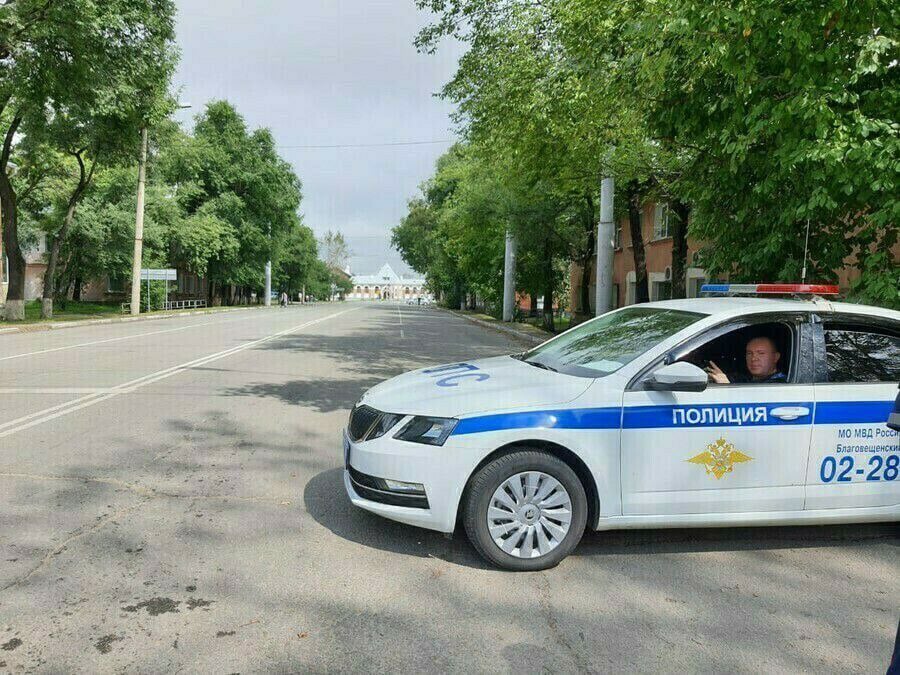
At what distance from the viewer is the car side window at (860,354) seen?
4.49 m

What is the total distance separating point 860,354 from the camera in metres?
4.57

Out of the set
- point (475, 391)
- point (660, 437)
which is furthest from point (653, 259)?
point (475, 391)

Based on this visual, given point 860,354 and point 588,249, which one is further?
point 588,249

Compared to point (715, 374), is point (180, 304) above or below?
below

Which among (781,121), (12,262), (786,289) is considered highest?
(781,121)

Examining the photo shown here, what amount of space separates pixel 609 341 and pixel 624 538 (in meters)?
1.35

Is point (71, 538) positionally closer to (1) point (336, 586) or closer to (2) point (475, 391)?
(1) point (336, 586)

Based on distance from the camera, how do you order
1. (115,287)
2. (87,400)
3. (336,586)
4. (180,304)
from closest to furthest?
(336,586), (87,400), (180,304), (115,287)

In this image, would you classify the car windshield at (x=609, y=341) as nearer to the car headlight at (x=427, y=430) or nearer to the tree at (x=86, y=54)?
the car headlight at (x=427, y=430)

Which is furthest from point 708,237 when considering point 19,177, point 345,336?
point 19,177

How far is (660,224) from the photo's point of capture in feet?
82.7

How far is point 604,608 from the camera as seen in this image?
3664 millimetres

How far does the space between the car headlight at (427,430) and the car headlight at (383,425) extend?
0.08m

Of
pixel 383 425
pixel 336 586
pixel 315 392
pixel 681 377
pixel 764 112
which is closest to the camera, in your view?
pixel 336 586
